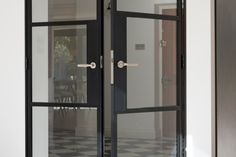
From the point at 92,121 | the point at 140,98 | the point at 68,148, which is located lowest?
the point at 68,148

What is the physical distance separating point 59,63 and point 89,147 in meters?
0.97

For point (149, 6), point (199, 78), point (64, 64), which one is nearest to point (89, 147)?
point (64, 64)

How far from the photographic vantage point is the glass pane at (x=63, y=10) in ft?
13.2

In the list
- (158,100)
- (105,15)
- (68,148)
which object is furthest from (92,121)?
(105,15)

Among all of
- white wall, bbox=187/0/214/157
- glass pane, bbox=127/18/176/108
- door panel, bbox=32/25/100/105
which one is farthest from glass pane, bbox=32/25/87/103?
white wall, bbox=187/0/214/157

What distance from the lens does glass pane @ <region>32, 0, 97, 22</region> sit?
4.02 metres

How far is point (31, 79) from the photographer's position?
13.8 ft

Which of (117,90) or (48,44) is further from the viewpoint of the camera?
(48,44)

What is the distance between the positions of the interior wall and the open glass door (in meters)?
1.73

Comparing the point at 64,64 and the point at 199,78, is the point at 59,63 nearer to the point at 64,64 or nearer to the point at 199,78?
the point at 64,64

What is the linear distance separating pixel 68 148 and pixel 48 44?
1.17 metres

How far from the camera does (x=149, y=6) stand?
158 inches

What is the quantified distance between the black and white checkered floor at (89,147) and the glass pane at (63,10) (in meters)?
1.25

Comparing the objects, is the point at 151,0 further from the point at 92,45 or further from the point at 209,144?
the point at 209,144
